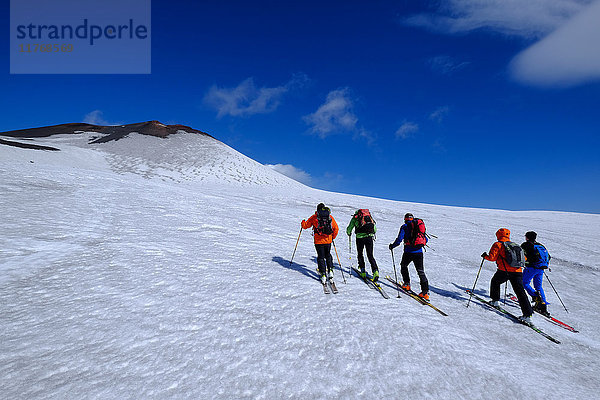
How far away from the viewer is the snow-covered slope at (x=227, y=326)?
3428mm

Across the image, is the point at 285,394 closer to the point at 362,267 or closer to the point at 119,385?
the point at 119,385

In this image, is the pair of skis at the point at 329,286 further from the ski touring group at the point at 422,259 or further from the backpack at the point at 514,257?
the backpack at the point at 514,257

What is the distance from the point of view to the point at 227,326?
460 cm

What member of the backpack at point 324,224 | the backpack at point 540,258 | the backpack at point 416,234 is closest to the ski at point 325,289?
the backpack at point 324,224

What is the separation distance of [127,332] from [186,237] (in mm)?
5796

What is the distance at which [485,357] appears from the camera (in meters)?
4.62

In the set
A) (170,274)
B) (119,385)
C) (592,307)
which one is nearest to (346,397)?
(119,385)

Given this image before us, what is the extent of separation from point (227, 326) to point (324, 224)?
3.79 metres

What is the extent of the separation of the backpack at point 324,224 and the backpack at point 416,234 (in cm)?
225

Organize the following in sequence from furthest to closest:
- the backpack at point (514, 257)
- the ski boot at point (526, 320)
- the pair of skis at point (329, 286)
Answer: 1. the backpack at point (514, 257)
2. the pair of skis at point (329, 286)
3. the ski boot at point (526, 320)

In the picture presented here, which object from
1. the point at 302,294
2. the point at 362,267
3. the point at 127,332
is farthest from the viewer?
the point at 362,267

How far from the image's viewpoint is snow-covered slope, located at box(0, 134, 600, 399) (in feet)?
11.2

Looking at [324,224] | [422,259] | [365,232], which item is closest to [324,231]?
[324,224]

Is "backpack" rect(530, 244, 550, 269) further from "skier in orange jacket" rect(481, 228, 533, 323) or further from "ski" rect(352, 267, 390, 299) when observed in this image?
"ski" rect(352, 267, 390, 299)
